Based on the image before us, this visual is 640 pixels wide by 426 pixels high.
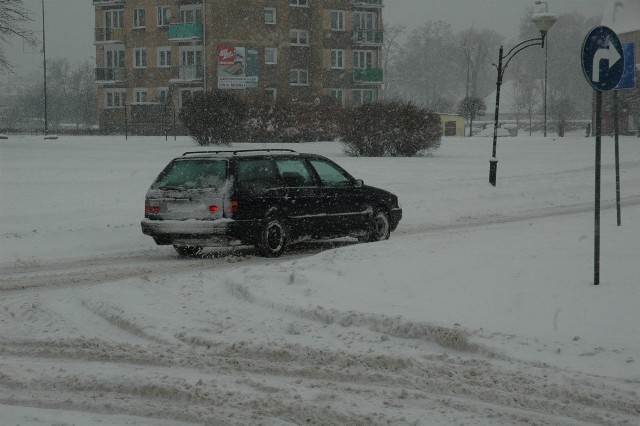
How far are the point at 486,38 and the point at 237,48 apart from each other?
104 m

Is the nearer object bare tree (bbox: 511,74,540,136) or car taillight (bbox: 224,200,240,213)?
car taillight (bbox: 224,200,240,213)

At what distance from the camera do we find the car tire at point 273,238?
13.7 metres

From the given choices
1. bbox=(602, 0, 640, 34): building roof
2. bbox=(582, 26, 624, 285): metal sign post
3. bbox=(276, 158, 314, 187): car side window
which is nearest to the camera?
bbox=(582, 26, 624, 285): metal sign post

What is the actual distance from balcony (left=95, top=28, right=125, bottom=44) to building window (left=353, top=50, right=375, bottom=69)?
55.0ft

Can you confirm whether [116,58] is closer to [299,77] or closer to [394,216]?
[299,77]

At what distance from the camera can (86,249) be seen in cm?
1520

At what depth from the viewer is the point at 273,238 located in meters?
14.0

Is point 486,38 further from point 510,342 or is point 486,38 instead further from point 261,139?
point 510,342

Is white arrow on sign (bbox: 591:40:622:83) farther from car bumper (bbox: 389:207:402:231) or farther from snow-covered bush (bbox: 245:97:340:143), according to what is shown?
snow-covered bush (bbox: 245:97:340:143)

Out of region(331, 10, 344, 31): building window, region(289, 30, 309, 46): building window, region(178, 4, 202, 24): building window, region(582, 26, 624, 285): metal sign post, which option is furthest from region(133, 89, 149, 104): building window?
region(582, 26, 624, 285): metal sign post

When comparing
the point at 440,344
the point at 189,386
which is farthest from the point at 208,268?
the point at 189,386

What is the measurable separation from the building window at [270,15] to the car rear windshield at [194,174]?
55141 mm

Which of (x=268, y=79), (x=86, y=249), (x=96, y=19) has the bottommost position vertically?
(x=86, y=249)

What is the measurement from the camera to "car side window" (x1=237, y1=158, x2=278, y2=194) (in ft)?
44.9
